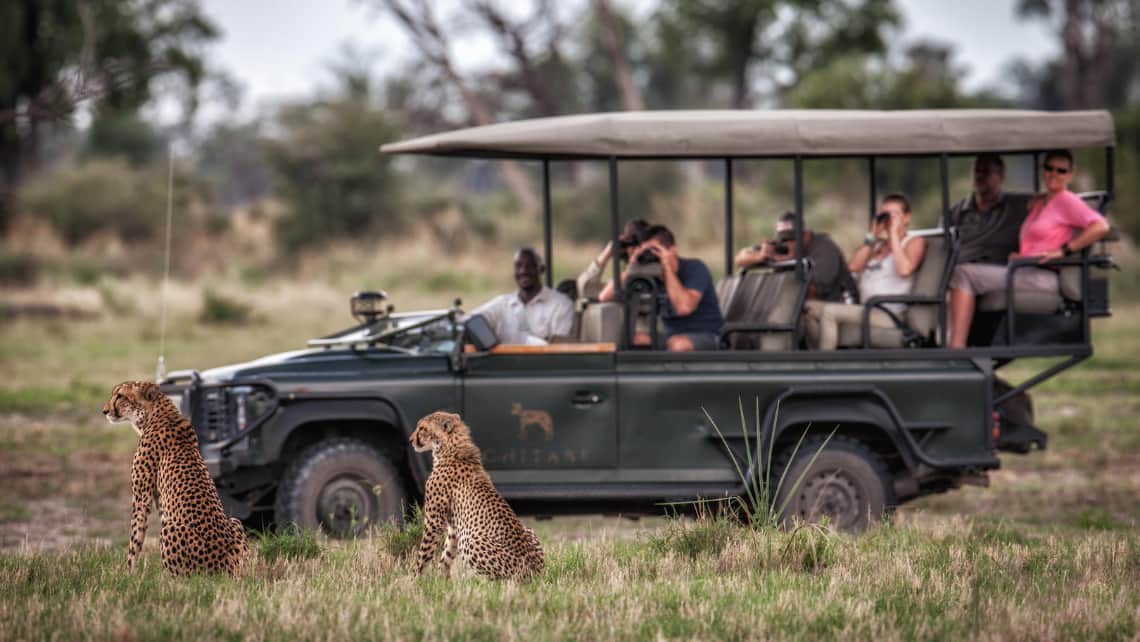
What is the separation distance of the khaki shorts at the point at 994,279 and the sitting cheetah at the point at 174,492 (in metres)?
4.15

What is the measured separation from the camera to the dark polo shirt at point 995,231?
9.41m

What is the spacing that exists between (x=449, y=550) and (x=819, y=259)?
3.38m

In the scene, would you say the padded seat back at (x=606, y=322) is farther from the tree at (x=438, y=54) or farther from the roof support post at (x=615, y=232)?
the tree at (x=438, y=54)

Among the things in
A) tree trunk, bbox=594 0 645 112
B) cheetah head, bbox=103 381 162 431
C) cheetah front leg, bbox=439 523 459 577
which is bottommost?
cheetah front leg, bbox=439 523 459 577

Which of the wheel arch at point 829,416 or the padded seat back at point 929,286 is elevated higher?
the padded seat back at point 929,286

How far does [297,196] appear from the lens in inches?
1347

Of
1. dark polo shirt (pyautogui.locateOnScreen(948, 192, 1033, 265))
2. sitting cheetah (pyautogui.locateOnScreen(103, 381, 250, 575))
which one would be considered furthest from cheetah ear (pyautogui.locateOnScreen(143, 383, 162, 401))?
dark polo shirt (pyautogui.locateOnScreen(948, 192, 1033, 265))

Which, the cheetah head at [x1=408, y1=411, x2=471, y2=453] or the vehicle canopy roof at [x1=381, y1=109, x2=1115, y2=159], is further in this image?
the vehicle canopy roof at [x1=381, y1=109, x2=1115, y2=159]

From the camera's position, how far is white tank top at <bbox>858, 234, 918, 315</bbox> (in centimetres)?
884

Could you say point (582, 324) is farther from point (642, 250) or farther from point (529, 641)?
point (529, 641)

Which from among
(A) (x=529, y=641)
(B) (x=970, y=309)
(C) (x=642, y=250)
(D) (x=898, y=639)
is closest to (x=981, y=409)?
(B) (x=970, y=309)

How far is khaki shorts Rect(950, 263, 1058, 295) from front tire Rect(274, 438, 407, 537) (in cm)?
321

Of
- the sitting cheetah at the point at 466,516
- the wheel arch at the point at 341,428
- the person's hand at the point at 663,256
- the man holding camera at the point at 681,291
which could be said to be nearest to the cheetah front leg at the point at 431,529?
the sitting cheetah at the point at 466,516

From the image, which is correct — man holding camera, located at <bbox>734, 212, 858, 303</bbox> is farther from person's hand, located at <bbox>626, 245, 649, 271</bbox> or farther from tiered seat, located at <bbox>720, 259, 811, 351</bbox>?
person's hand, located at <bbox>626, 245, 649, 271</bbox>
